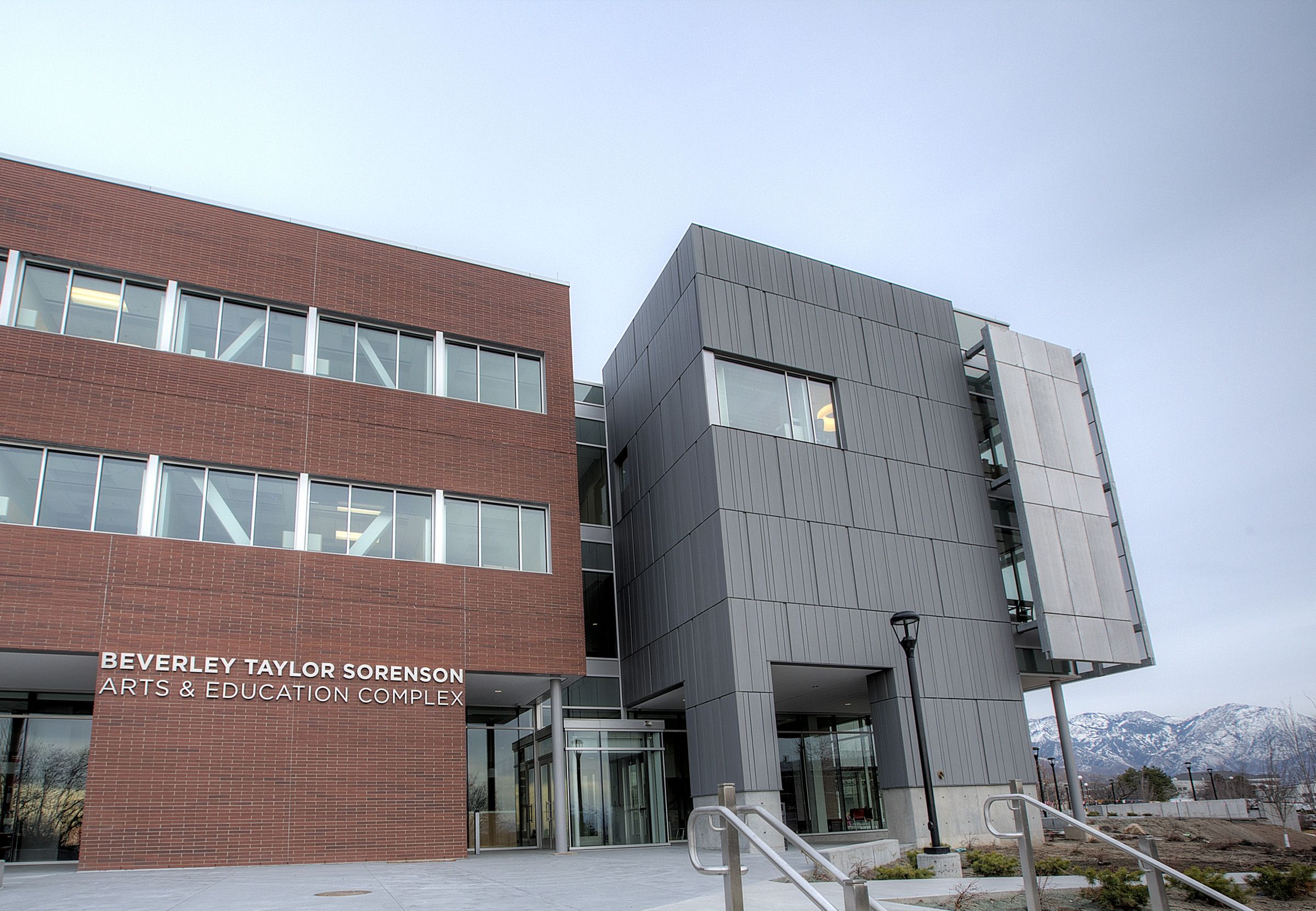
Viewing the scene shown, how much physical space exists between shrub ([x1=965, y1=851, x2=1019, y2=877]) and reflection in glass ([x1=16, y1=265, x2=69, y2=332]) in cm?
1966

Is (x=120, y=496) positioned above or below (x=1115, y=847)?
above

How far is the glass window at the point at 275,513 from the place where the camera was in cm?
1833

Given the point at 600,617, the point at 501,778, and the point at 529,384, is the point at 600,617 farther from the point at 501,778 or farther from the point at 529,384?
the point at 529,384

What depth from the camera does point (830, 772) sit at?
26.0 meters

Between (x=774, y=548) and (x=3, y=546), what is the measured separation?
15071mm

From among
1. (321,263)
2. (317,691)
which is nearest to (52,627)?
(317,691)

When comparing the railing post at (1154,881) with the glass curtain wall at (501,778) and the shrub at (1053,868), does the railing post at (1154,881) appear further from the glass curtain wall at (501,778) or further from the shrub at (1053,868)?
the glass curtain wall at (501,778)

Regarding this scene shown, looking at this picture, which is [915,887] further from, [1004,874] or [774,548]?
[774,548]

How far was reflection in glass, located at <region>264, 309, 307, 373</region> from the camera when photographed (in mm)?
19828

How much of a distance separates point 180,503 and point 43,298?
5.15 meters

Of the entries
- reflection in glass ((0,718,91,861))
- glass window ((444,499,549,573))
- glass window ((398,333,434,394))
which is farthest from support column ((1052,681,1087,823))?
reflection in glass ((0,718,91,861))

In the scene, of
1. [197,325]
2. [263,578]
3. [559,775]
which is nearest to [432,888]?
[263,578]

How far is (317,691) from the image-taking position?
1766cm

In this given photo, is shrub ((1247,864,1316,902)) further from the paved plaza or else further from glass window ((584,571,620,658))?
glass window ((584,571,620,658))
